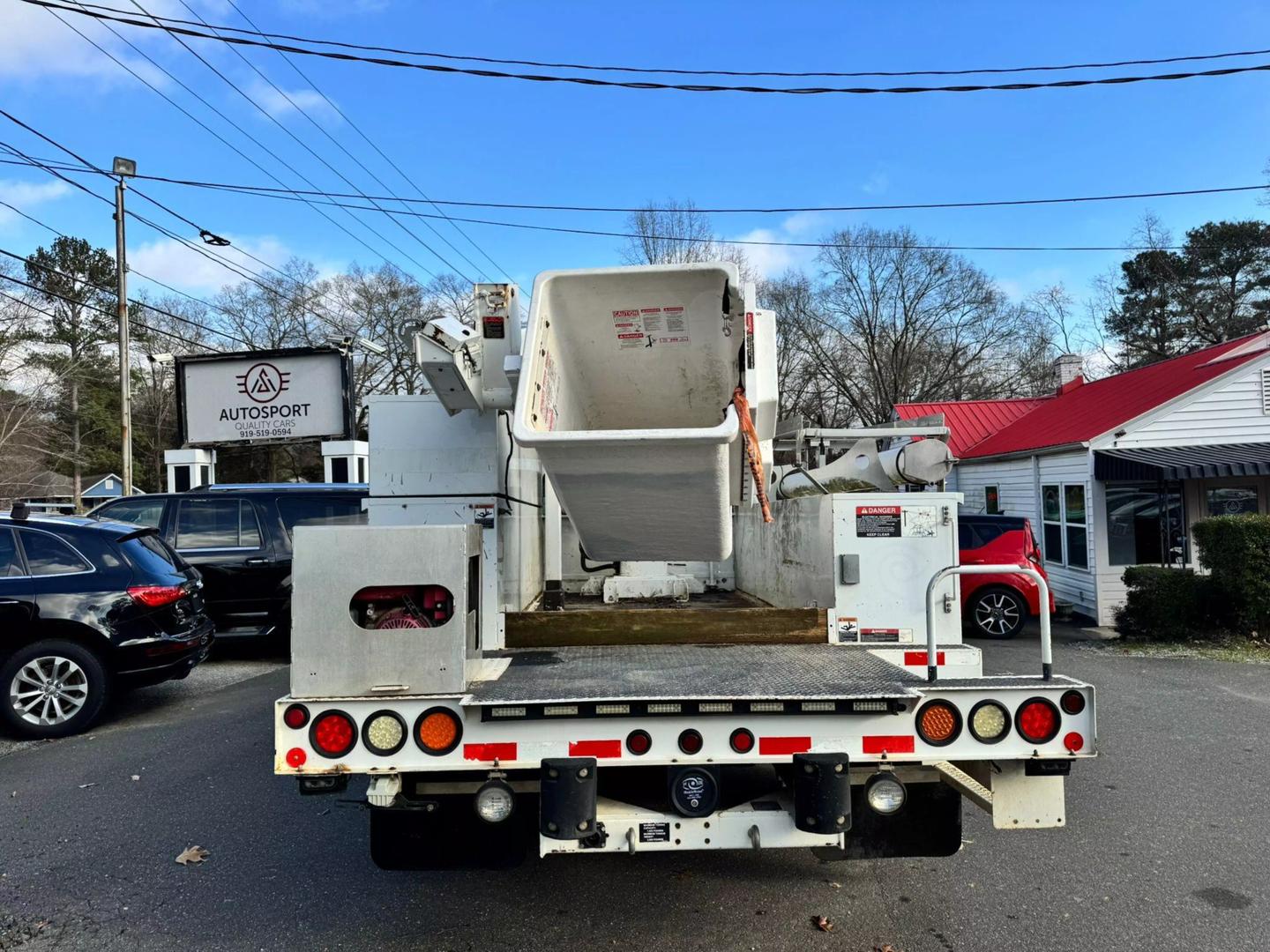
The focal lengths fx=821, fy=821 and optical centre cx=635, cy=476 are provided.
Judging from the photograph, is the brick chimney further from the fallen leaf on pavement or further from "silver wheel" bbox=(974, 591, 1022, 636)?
the fallen leaf on pavement

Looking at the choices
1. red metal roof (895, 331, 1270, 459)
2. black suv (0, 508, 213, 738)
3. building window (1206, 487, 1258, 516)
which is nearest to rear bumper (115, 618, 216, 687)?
black suv (0, 508, 213, 738)

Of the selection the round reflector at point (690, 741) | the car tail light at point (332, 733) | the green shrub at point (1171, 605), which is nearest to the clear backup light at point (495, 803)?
the car tail light at point (332, 733)

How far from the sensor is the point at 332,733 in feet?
8.87

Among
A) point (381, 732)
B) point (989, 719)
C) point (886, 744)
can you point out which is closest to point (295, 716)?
point (381, 732)

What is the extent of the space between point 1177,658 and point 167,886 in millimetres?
10063

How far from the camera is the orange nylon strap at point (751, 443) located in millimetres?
3688

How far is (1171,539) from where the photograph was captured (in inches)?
513

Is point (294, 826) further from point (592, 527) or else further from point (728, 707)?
point (728, 707)

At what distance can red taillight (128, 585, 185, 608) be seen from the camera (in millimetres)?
6438

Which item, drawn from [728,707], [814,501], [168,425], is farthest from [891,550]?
[168,425]

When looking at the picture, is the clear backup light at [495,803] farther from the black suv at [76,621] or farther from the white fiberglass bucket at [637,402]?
the black suv at [76,621]

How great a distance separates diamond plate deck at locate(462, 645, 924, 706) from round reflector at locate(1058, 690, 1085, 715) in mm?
456

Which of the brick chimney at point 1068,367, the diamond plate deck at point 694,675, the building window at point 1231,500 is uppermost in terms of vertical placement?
the brick chimney at point 1068,367

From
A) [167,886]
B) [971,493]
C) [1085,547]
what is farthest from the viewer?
[971,493]
